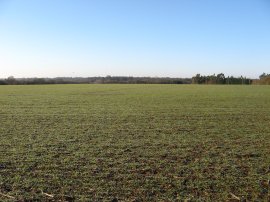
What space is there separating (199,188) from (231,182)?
0.68 meters

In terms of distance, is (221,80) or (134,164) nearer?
(134,164)

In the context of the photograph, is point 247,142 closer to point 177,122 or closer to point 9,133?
point 177,122

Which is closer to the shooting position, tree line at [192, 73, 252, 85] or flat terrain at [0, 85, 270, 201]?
flat terrain at [0, 85, 270, 201]

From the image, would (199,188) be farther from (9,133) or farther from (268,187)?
(9,133)

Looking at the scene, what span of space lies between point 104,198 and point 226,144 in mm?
4901

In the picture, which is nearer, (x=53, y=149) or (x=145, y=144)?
(x=53, y=149)

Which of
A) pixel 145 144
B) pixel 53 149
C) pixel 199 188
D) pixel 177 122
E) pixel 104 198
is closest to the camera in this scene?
pixel 104 198

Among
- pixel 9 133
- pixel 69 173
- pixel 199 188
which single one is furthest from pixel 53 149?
pixel 199 188

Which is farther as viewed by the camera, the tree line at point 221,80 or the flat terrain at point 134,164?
the tree line at point 221,80

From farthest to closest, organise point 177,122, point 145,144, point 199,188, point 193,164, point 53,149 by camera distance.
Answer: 1. point 177,122
2. point 145,144
3. point 53,149
4. point 193,164
5. point 199,188

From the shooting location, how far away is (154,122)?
1320cm

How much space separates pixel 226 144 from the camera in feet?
28.4

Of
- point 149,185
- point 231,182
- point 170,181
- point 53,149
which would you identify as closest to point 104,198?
point 149,185

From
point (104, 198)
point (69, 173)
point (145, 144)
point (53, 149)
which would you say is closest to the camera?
point (104, 198)
